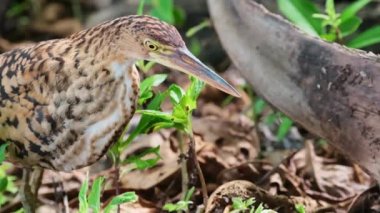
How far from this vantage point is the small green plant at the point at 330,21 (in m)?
2.94

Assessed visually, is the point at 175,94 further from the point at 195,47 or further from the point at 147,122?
the point at 195,47

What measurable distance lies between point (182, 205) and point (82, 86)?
1.60 feet

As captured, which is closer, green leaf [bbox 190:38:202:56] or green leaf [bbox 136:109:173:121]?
green leaf [bbox 136:109:173:121]

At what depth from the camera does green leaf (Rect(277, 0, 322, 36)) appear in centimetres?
307

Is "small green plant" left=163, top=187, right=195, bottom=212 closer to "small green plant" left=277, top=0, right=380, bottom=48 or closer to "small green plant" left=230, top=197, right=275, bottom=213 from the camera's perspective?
"small green plant" left=230, top=197, right=275, bottom=213

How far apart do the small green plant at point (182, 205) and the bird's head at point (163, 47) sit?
461 millimetres

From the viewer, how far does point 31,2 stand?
486cm

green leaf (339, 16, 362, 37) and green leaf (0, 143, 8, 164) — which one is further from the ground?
green leaf (339, 16, 362, 37)

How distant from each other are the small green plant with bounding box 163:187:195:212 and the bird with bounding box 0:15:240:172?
0.27m

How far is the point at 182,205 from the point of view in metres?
2.55

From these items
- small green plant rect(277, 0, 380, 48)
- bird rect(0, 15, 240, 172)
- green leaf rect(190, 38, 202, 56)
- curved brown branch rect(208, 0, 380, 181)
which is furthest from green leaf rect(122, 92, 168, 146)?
green leaf rect(190, 38, 202, 56)

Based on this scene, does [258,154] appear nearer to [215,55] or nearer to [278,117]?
[278,117]

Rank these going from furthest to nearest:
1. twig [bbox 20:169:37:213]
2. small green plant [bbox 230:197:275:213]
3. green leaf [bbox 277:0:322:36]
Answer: green leaf [bbox 277:0:322:36] → twig [bbox 20:169:37:213] → small green plant [bbox 230:197:275:213]

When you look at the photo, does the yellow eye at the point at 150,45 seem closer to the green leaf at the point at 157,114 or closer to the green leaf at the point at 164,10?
the green leaf at the point at 157,114
